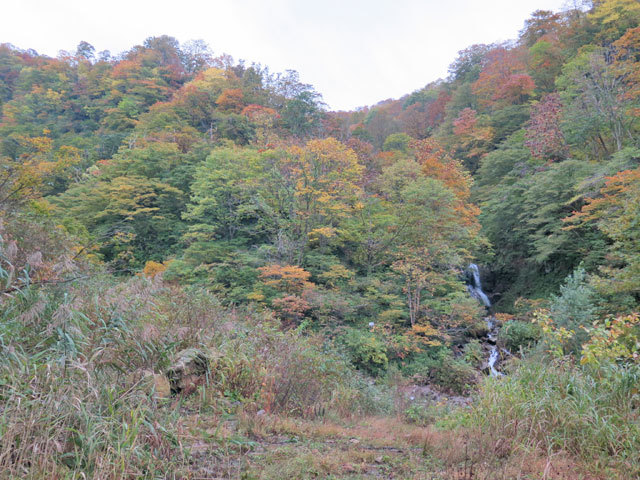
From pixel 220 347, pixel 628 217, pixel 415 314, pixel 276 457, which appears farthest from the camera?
pixel 415 314

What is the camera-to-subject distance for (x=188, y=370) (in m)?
3.85

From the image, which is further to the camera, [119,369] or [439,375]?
[439,375]

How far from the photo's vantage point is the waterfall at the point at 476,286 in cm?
1542

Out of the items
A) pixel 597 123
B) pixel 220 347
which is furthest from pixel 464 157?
pixel 220 347

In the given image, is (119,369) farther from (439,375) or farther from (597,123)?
(597,123)

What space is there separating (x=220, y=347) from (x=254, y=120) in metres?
20.5

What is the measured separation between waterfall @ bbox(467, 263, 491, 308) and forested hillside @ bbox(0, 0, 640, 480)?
0.72ft

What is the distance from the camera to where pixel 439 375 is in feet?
31.9

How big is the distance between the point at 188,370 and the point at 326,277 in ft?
27.3

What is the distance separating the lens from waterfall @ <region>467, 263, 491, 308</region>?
1542 centimetres

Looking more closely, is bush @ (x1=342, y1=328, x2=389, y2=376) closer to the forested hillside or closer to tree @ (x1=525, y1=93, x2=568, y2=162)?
the forested hillside

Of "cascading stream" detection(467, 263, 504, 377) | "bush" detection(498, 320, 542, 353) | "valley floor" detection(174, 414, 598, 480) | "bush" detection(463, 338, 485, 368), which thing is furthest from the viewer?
"cascading stream" detection(467, 263, 504, 377)

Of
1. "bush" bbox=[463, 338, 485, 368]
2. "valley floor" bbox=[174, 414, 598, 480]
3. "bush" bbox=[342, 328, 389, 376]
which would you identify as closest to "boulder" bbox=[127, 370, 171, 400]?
"valley floor" bbox=[174, 414, 598, 480]

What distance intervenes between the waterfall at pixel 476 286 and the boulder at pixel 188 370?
1381 cm
